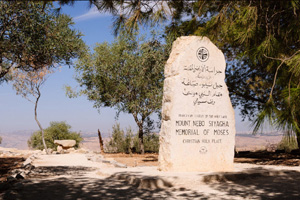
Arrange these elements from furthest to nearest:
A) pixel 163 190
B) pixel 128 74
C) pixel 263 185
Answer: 1. pixel 128 74
2. pixel 263 185
3. pixel 163 190

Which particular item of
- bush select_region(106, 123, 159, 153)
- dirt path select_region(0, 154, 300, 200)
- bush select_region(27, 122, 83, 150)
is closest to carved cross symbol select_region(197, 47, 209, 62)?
dirt path select_region(0, 154, 300, 200)

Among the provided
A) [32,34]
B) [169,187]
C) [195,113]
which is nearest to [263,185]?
[169,187]

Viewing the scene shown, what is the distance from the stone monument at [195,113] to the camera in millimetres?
9109

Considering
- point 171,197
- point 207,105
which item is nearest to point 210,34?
point 207,105

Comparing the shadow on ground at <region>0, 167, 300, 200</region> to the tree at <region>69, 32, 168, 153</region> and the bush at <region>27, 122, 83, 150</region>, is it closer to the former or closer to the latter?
the tree at <region>69, 32, 168, 153</region>

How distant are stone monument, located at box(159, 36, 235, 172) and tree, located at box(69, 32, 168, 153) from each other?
868cm

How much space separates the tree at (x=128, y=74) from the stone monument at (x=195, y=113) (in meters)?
8.68

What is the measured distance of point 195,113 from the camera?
9.39 metres

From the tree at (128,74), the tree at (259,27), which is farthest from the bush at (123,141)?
the tree at (259,27)

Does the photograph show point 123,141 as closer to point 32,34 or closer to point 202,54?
point 32,34

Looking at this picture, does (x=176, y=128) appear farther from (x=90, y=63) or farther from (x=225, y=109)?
(x=90, y=63)

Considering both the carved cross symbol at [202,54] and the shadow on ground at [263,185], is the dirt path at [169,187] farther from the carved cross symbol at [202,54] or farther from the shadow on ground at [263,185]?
the carved cross symbol at [202,54]

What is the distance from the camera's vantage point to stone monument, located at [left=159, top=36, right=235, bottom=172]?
29.9ft

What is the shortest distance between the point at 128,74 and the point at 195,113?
10320mm
